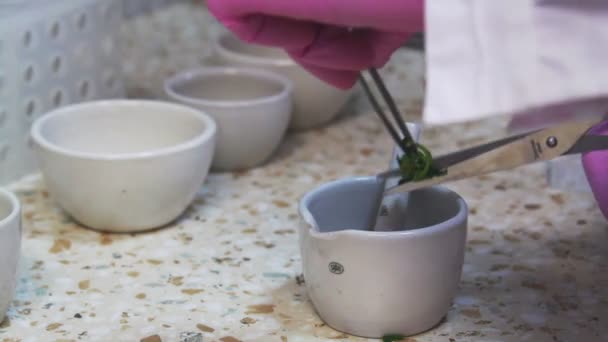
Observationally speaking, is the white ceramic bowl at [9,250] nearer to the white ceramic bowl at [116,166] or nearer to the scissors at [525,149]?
the white ceramic bowl at [116,166]

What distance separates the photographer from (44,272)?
690 millimetres

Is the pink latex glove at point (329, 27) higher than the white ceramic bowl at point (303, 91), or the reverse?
the pink latex glove at point (329, 27)

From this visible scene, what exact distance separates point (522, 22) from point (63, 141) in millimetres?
495

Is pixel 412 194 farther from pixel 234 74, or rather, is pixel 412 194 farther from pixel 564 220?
pixel 234 74

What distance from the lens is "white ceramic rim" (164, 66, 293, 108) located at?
845 millimetres

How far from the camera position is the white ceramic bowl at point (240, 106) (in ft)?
2.77

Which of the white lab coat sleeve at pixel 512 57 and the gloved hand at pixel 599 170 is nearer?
the white lab coat sleeve at pixel 512 57

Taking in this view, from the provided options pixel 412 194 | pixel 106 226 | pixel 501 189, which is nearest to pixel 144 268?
pixel 106 226

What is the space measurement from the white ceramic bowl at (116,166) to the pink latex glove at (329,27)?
0.20 metres

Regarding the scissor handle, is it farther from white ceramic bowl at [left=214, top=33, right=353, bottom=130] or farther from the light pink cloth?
white ceramic bowl at [left=214, top=33, right=353, bottom=130]

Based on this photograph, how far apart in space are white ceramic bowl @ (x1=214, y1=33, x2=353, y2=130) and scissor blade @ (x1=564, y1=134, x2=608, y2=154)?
0.42 meters

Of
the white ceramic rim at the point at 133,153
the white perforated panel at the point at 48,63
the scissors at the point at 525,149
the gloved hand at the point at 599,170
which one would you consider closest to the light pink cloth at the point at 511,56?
the scissors at the point at 525,149

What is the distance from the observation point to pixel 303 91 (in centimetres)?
95

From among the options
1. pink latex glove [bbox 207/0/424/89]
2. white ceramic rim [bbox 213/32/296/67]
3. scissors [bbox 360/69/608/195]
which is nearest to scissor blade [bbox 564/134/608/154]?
scissors [bbox 360/69/608/195]
